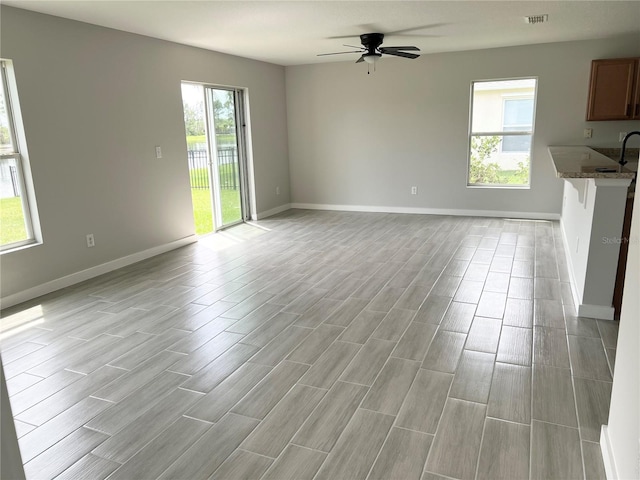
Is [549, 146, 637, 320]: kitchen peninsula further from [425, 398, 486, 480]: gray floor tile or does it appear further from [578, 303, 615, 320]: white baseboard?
[425, 398, 486, 480]: gray floor tile

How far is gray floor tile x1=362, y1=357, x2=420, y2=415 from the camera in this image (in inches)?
93.0

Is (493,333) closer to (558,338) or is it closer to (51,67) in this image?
(558,338)

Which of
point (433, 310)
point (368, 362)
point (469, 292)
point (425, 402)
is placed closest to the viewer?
point (425, 402)

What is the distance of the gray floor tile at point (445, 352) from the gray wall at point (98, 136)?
3.46 metres

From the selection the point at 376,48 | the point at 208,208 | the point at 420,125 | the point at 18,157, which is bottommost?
the point at 208,208

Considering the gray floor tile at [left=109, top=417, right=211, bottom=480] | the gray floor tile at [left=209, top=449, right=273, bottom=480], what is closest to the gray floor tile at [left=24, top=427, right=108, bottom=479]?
the gray floor tile at [left=109, top=417, right=211, bottom=480]

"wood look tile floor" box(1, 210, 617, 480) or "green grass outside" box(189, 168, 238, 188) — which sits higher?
"green grass outside" box(189, 168, 238, 188)

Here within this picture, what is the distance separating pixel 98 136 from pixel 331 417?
374cm

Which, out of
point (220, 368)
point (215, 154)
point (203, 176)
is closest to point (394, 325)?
point (220, 368)

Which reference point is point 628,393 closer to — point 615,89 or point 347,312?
point 347,312

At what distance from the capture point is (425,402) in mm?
2383

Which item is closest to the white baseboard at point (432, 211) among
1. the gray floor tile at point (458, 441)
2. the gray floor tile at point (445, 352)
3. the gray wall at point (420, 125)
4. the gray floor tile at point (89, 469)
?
the gray wall at point (420, 125)

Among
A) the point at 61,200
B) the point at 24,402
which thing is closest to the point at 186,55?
the point at 61,200

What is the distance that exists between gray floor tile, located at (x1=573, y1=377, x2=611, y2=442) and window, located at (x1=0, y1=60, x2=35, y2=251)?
4340 millimetres
